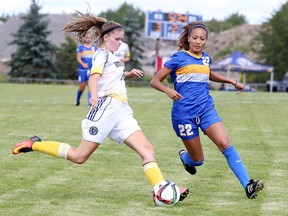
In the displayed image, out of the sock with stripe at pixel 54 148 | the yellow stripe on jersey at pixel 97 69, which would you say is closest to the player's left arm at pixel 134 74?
the yellow stripe on jersey at pixel 97 69

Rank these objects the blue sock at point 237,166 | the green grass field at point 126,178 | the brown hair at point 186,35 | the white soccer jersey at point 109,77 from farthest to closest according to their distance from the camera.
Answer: the brown hair at point 186,35 → the blue sock at point 237,166 → the white soccer jersey at point 109,77 → the green grass field at point 126,178

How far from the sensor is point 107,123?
7.67m

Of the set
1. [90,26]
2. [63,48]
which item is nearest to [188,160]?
[90,26]

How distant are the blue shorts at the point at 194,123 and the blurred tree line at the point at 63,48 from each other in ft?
184

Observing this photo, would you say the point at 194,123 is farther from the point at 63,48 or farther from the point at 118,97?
the point at 63,48

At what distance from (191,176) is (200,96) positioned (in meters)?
1.54

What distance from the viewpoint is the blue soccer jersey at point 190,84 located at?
26.7ft

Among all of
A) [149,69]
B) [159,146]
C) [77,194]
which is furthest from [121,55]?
[149,69]

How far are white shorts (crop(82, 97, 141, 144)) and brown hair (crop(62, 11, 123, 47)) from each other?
67 centimetres

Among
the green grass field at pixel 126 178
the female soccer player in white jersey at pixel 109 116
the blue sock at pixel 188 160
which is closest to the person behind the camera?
the green grass field at pixel 126 178

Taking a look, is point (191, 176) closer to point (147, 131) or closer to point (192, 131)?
point (192, 131)

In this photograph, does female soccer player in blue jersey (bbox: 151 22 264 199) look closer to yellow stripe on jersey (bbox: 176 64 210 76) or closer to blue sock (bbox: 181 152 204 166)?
yellow stripe on jersey (bbox: 176 64 210 76)

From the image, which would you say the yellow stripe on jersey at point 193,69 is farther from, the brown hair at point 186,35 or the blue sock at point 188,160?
the blue sock at point 188,160

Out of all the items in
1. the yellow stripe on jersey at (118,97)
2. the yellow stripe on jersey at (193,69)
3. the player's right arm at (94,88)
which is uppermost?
the yellow stripe on jersey at (193,69)
